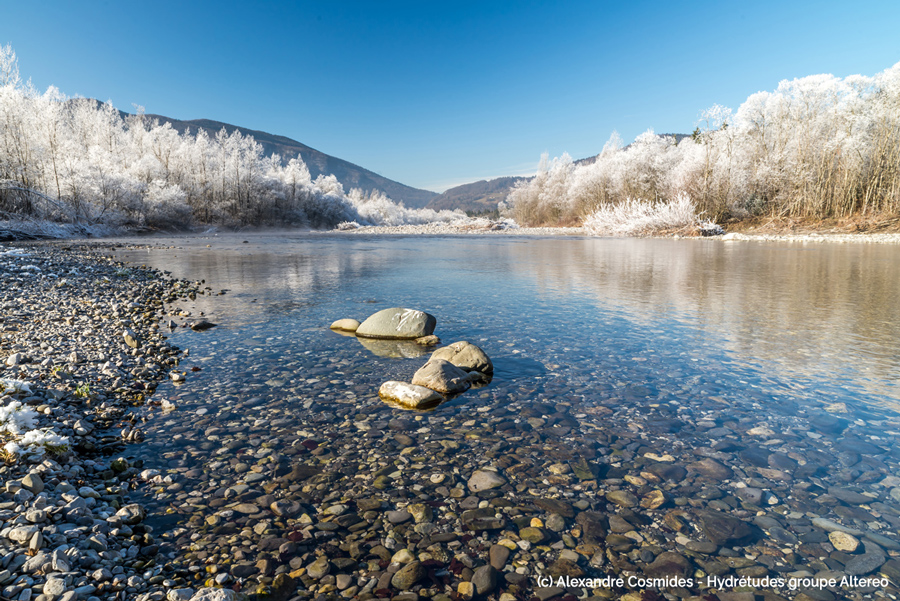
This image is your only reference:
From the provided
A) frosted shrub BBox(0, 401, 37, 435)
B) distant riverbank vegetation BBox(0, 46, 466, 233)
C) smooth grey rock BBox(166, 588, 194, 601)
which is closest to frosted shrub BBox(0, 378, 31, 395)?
frosted shrub BBox(0, 401, 37, 435)

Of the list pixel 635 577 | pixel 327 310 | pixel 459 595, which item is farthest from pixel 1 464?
pixel 327 310

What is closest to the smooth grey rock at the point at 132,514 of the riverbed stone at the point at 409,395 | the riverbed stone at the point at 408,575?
the riverbed stone at the point at 408,575

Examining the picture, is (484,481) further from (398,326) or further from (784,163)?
(784,163)

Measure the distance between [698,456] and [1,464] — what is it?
224 inches

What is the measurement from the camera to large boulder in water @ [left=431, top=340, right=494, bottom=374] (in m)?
6.02

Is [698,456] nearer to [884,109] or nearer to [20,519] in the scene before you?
[20,519]

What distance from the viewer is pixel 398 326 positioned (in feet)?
26.1

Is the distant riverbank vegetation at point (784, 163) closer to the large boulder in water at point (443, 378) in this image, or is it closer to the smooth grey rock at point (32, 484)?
the large boulder in water at point (443, 378)

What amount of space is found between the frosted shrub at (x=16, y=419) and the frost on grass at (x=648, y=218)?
152ft

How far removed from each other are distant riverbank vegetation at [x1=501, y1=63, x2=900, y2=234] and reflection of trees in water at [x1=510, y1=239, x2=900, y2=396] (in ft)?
77.5

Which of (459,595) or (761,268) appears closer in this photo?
(459,595)

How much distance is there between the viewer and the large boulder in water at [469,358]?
602 cm

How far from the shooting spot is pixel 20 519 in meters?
2.62

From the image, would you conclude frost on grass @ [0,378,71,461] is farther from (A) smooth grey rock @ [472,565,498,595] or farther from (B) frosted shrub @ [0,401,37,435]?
(A) smooth grey rock @ [472,565,498,595]
